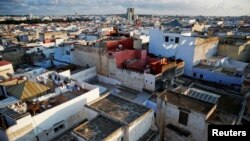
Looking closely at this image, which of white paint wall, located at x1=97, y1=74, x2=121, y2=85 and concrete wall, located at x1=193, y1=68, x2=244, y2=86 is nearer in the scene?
concrete wall, located at x1=193, y1=68, x2=244, y2=86

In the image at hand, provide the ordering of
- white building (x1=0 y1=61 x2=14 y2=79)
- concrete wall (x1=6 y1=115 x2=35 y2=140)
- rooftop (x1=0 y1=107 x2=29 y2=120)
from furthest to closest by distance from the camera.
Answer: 1. white building (x1=0 y1=61 x2=14 y2=79)
2. rooftop (x1=0 y1=107 x2=29 y2=120)
3. concrete wall (x1=6 y1=115 x2=35 y2=140)

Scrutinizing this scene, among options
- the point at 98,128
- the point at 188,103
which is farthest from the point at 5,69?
the point at 188,103

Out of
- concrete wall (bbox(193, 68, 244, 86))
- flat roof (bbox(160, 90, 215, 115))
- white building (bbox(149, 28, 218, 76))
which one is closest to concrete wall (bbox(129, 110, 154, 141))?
flat roof (bbox(160, 90, 215, 115))

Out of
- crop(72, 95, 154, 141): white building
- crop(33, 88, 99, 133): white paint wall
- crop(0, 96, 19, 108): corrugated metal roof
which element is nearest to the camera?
crop(72, 95, 154, 141): white building

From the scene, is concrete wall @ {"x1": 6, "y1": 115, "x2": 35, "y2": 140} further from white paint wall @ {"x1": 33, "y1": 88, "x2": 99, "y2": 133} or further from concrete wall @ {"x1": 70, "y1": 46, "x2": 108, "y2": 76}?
concrete wall @ {"x1": 70, "y1": 46, "x2": 108, "y2": 76}

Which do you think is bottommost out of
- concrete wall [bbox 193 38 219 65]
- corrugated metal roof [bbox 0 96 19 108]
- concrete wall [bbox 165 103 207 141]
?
concrete wall [bbox 165 103 207 141]

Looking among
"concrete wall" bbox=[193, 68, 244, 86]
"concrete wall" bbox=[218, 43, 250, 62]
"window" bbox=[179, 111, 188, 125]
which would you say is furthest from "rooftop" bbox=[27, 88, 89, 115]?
"concrete wall" bbox=[218, 43, 250, 62]

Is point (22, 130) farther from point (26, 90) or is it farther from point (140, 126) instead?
point (140, 126)

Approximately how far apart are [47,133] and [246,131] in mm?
14378

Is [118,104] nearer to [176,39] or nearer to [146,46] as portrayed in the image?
[176,39]

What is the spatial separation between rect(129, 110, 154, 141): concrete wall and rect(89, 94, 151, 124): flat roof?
441 millimetres

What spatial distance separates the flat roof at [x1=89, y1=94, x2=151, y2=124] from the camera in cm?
1515

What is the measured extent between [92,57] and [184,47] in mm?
15921

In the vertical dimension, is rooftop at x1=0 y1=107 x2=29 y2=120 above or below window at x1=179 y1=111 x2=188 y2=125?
above
